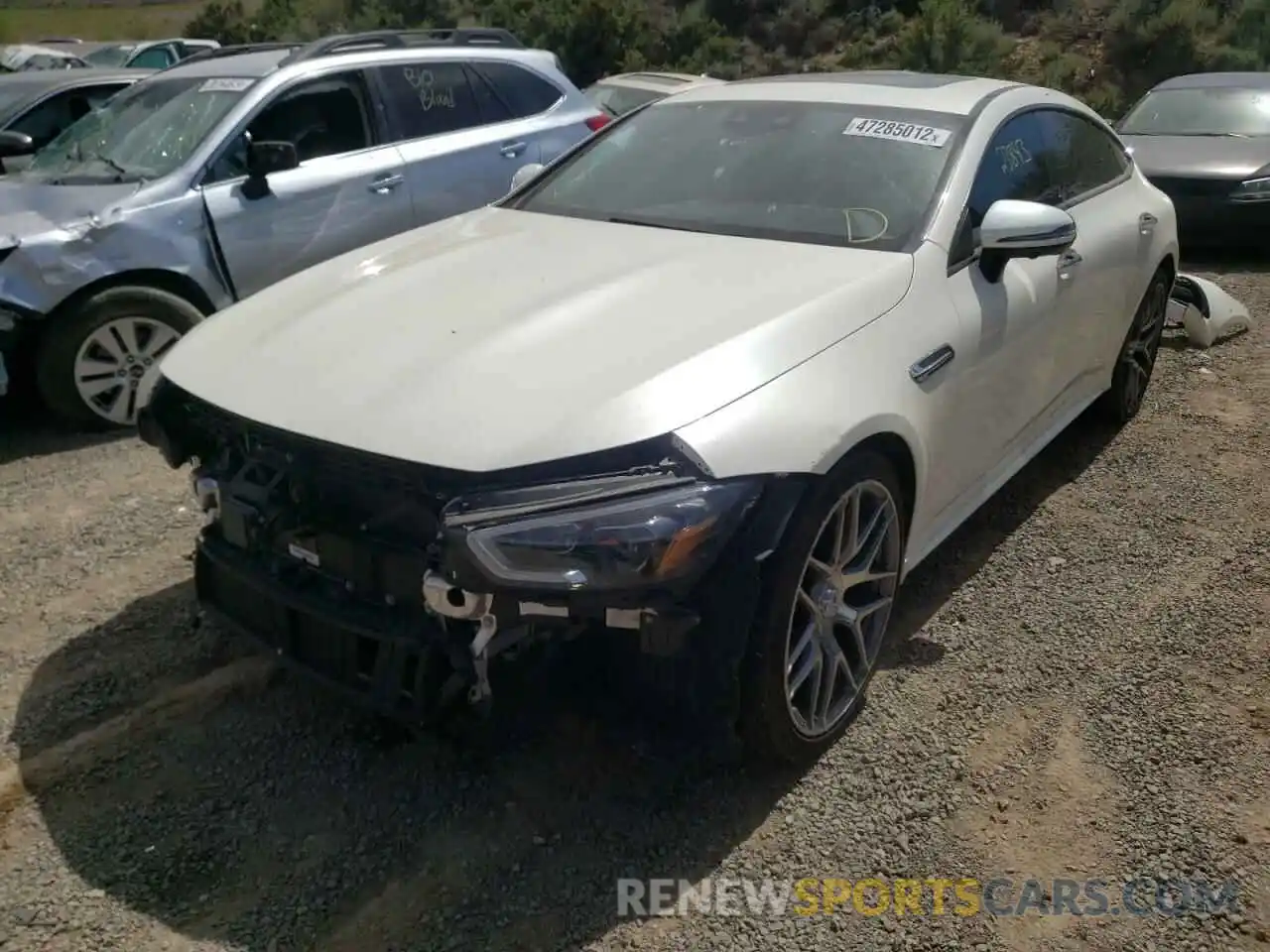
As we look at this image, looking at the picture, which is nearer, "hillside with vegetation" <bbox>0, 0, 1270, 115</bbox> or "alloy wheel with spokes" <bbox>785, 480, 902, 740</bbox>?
"alloy wheel with spokes" <bbox>785, 480, 902, 740</bbox>

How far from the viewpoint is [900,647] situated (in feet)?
11.5

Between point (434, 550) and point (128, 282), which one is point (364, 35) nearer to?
point (128, 282)

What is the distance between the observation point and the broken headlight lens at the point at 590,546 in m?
2.27

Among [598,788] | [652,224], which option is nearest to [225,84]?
A: [652,224]

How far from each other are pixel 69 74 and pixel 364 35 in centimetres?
378

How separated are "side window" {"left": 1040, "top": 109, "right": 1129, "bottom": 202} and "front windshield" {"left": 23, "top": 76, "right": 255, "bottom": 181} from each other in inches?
151

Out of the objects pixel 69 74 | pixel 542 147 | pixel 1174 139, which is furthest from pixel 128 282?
pixel 1174 139

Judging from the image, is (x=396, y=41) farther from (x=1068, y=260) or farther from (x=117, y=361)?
(x=1068, y=260)

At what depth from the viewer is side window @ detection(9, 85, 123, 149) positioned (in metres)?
8.20

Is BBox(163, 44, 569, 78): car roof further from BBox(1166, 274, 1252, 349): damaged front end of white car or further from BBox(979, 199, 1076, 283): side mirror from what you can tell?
BBox(1166, 274, 1252, 349): damaged front end of white car

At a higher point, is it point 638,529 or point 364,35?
point 364,35

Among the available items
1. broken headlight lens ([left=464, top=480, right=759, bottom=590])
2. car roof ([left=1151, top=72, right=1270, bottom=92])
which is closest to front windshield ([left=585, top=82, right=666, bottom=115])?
car roof ([left=1151, top=72, right=1270, bottom=92])

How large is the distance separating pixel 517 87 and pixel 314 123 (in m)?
1.43

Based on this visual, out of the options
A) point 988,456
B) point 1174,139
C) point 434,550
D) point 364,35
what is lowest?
point 1174,139
